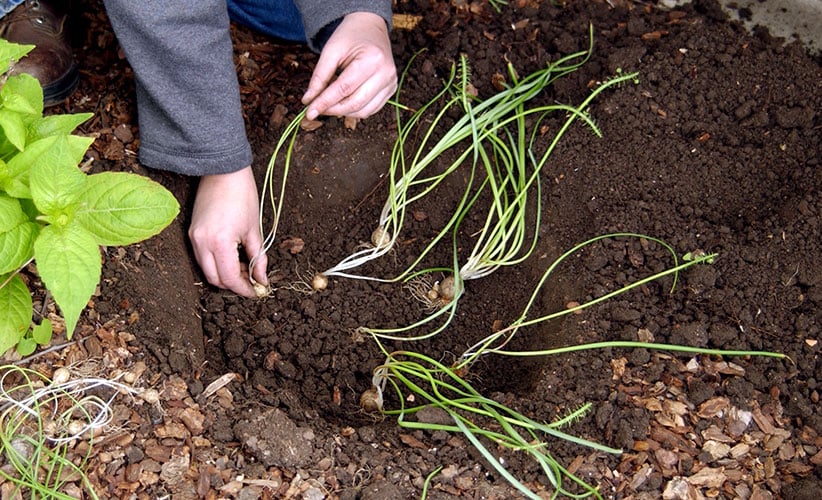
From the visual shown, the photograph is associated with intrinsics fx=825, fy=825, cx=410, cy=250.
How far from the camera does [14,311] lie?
1.32m

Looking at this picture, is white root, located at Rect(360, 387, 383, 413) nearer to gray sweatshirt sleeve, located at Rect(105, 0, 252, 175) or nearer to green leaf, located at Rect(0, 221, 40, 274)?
gray sweatshirt sleeve, located at Rect(105, 0, 252, 175)

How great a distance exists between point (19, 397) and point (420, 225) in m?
0.93

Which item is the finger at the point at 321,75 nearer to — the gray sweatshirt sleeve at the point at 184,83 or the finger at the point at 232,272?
the gray sweatshirt sleeve at the point at 184,83

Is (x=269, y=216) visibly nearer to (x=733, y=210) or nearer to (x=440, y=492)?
(x=440, y=492)

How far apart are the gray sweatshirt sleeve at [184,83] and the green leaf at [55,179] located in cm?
42

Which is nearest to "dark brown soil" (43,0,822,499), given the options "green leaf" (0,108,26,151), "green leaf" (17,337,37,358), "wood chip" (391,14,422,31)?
"wood chip" (391,14,422,31)

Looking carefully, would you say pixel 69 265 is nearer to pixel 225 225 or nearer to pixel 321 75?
pixel 225 225

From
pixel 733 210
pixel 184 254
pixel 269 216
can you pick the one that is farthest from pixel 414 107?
pixel 733 210

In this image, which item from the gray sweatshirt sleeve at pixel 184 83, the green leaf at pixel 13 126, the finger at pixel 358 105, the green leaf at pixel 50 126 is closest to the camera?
the green leaf at pixel 13 126

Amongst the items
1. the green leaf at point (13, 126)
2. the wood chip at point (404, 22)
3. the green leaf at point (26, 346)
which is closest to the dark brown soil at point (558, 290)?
the wood chip at point (404, 22)

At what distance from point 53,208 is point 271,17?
98 centimetres

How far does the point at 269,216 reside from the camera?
1.90 m

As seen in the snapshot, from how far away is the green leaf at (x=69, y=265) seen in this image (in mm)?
1126

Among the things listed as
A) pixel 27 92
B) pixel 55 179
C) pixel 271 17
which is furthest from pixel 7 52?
pixel 271 17
